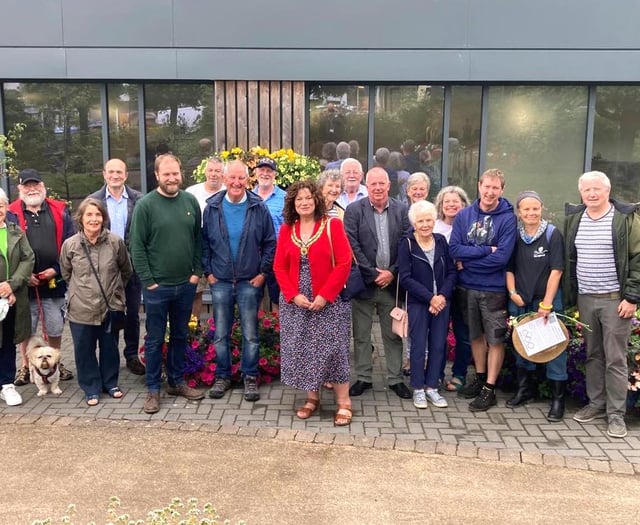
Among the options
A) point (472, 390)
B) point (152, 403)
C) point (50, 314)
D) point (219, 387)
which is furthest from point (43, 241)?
point (472, 390)

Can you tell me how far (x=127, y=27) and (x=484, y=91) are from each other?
179 inches

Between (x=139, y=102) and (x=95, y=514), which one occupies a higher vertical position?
(x=139, y=102)

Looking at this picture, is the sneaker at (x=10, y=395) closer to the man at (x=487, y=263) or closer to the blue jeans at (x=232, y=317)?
the blue jeans at (x=232, y=317)

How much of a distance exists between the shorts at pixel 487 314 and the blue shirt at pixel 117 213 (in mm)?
3146

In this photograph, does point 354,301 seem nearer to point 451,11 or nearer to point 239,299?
point 239,299

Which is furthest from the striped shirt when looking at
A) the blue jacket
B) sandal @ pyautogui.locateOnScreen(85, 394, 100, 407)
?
A: sandal @ pyautogui.locateOnScreen(85, 394, 100, 407)

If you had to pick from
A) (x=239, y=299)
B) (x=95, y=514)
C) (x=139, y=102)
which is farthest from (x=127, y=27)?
(x=95, y=514)

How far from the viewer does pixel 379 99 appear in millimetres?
8461

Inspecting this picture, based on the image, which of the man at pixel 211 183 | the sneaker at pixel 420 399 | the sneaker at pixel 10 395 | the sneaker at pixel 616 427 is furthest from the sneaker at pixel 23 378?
the sneaker at pixel 616 427

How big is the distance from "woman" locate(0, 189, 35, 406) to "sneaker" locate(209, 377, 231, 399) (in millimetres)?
1615

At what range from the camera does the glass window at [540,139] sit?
334 inches

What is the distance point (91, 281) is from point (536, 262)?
3.60 m

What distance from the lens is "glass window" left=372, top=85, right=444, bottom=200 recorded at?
845 cm

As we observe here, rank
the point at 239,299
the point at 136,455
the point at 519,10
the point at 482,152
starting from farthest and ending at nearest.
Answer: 1. the point at 482,152
2. the point at 519,10
3. the point at 239,299
4. the point at 136,455
